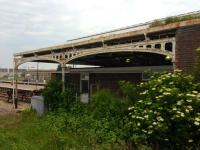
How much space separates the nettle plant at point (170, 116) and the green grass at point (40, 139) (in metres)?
1.60

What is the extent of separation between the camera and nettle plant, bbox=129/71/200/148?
902 cm

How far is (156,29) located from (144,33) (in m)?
0.69

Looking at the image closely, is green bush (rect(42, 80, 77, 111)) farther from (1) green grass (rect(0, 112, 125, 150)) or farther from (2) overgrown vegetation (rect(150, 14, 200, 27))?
(2) overgrown vegetation (rect(150, 14, 200, 27))

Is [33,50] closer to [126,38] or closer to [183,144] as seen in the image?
[126,38]

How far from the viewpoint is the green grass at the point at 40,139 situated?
1230cm

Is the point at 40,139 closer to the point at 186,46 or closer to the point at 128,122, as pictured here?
the point at 128,122

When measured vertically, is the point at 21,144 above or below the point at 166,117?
below

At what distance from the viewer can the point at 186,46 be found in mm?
12883

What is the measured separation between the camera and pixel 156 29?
1398cm

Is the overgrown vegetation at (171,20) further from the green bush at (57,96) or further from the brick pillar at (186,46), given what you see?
the green bush at (57,96)

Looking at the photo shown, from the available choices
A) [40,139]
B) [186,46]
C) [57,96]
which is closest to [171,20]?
[186,46]

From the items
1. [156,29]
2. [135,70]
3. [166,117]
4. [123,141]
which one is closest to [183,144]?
[166,117]

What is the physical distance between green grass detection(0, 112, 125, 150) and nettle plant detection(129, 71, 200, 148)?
62.9 inches

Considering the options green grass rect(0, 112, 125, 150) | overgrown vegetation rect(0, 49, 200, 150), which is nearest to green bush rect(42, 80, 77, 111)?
A: overgrown vegetation rect(0, 49, 200, 150)
